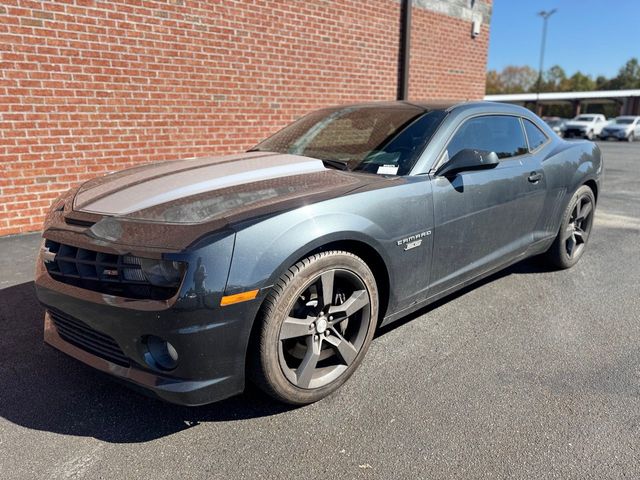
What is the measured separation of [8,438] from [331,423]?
1.48m

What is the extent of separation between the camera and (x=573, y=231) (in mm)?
4441

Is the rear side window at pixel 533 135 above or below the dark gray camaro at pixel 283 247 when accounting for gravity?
above

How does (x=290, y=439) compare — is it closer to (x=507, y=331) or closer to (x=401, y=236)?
(x=401, y=236)

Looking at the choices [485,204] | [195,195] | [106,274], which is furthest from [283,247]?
[485,204]

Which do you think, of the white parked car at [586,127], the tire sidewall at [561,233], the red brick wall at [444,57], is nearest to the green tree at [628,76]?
the white parked car at [586,127]

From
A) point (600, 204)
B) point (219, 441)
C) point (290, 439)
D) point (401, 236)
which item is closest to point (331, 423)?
point (290, 439)

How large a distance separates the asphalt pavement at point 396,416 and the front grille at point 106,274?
690 millimetres

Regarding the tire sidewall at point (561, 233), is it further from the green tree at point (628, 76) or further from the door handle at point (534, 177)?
the green tree at point (628, 76)

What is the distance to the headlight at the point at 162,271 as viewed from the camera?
1.95 m

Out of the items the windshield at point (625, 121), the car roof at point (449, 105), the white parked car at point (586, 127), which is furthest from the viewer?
the white parked car at point (586, 127)

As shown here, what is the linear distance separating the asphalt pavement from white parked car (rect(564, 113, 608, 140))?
30549mm

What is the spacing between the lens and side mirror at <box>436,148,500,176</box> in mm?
2906

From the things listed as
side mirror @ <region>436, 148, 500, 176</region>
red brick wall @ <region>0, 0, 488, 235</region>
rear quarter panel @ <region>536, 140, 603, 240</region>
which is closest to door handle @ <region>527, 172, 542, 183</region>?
rear quarter panel @ <region>536, 140, 603, 240</region>

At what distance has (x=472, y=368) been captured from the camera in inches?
109
